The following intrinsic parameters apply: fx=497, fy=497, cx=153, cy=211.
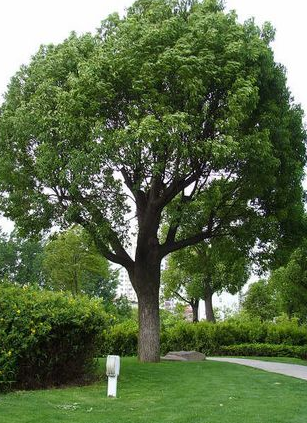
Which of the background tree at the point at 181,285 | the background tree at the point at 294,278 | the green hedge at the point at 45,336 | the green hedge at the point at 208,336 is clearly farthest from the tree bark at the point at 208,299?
the green hedge at the point at 45,336

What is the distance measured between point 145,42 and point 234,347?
1423cm

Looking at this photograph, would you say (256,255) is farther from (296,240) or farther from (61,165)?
(61,165)

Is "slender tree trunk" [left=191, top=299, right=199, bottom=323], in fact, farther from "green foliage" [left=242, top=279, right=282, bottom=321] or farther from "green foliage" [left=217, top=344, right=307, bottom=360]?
"green foliage" [left=217, top=344, right=307, bottom=360]

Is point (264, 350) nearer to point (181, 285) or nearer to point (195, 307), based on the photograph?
point (181, 285)

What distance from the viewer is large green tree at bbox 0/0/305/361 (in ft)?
39.3

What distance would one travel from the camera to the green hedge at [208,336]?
69.7ft

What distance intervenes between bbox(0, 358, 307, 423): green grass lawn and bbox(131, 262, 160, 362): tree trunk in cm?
318

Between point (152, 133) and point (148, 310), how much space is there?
5.94 m

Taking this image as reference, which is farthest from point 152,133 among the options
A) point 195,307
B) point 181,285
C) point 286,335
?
point 195,307

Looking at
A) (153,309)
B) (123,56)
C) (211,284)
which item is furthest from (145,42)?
(211,284)

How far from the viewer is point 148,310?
14.7 metres

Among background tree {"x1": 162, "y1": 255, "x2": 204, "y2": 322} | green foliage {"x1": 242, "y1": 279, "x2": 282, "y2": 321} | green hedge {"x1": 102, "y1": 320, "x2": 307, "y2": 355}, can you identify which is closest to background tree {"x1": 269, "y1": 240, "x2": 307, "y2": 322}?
green hedge {"x1": 102, "y1": 320, "x2": 307, "y2": 355}

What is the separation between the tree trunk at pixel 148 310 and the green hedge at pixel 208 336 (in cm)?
549

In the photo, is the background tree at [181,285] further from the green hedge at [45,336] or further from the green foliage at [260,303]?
the green hedge at [45,336]
